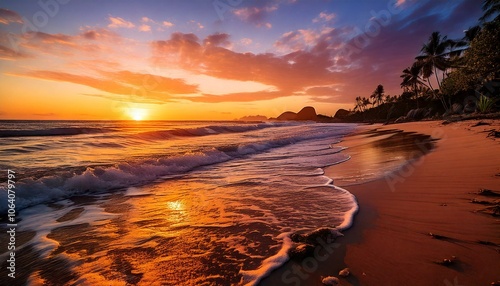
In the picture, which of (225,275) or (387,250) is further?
(387,250)

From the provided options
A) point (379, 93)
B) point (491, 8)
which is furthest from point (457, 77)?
point (379, 93)

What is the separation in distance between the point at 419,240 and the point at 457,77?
1677cm

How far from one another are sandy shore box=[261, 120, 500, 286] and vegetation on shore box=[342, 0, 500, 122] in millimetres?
9422

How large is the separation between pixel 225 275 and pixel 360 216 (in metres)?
2.71

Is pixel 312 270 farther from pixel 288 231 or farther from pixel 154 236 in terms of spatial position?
pixel 154 236

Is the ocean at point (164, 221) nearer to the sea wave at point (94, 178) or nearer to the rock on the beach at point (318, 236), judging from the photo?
the sea wave at point (94, 178)

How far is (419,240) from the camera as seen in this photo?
3207 mm

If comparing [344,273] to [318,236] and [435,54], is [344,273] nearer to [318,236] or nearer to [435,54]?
[318,236]

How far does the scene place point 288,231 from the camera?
154 inches

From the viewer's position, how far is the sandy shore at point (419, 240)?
Result: 2564 mm

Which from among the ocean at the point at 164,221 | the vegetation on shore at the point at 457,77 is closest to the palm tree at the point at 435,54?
the vegetation on shore at the point at 457,77

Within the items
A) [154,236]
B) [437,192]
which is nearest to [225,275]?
[154,236]

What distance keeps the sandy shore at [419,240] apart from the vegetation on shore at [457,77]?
942 centimetres

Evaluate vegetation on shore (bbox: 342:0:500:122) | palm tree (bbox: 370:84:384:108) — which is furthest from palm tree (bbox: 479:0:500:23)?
palm tree (bbox: 370:84:384:108)
